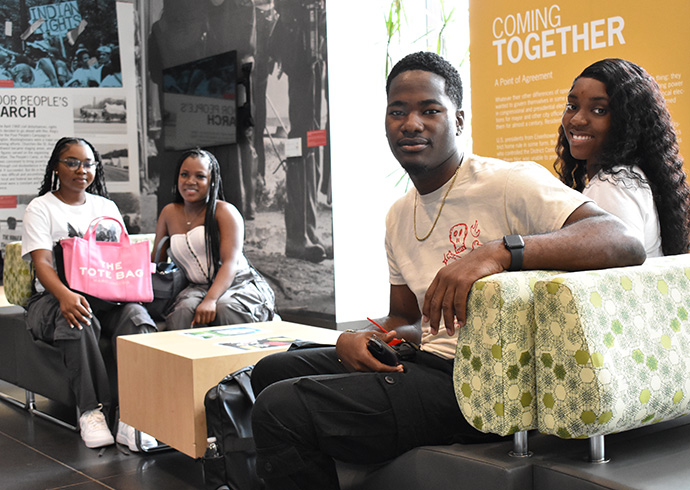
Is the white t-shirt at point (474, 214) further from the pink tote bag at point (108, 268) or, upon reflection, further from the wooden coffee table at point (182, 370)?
the pink tote bag at point (108, 268)

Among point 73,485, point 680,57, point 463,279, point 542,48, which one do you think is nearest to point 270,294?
point 73,485

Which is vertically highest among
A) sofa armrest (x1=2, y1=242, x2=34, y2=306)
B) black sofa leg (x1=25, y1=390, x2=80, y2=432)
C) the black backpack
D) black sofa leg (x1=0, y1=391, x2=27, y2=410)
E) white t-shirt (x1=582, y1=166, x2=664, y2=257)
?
white t-shirt (x1=582, y1=166, x2=664, y2=257)

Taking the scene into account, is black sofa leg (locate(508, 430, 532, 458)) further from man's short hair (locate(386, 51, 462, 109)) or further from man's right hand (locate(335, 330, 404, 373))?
man's short hair (locate(386, 51, 462, 109))

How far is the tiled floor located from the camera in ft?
9.46

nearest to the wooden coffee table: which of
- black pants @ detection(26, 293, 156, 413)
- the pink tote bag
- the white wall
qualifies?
black pants @ detection(26, 293, 156, 413)

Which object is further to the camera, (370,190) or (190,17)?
(190,17)

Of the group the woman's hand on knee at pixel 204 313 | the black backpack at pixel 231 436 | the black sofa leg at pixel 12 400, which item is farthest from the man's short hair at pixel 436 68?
the black sofa leg at pixel 12 400

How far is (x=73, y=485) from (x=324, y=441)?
1486 millimetres

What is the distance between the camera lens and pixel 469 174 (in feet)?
6.69

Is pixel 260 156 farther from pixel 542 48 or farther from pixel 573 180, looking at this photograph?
pixel 573 180

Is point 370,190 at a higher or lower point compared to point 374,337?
higher

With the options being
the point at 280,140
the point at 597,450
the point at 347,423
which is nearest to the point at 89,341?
the point at 347,423

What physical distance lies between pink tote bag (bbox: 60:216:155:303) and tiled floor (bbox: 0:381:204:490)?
0.68 m

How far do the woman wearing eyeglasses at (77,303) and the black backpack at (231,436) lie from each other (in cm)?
86
